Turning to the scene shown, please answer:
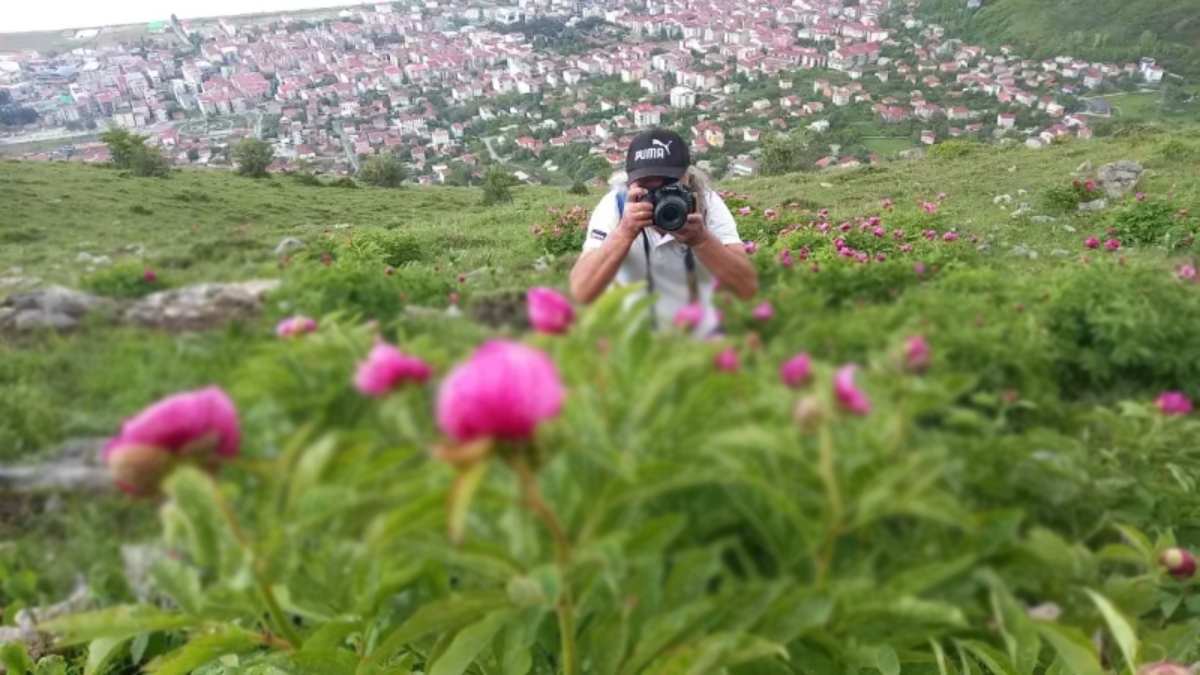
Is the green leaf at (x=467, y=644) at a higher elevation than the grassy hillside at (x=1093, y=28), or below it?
below

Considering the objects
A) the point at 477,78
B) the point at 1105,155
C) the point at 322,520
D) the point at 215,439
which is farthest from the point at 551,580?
the point at 477,78

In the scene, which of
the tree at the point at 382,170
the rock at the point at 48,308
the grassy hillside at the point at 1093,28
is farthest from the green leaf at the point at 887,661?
the grassy hillside at the point at 1093,28

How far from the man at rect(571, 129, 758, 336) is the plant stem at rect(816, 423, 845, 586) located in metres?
0.19

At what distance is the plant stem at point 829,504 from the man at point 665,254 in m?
0.19

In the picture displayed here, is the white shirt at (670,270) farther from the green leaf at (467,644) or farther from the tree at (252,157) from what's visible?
the tree at (252,157)

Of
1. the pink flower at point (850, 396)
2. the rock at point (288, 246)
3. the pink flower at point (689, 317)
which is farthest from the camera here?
the rock at point (288, 246)

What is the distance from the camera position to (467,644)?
129 cm

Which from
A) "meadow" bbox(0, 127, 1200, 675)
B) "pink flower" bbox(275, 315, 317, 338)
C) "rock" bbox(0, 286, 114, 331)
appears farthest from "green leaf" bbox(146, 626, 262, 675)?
"pink flower" bbox(275, 315, 317, 338)

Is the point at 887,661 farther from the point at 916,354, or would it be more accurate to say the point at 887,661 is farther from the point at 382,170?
the point at 382,170

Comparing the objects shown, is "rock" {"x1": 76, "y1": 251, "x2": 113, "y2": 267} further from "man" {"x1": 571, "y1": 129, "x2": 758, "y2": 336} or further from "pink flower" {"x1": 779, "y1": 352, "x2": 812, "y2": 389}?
"pink flower" {"x1": 779, "y1": 352, "x2": 812, "y2": 389}

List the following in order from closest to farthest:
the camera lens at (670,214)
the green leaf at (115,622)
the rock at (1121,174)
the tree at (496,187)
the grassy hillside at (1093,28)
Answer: the green leaf at (115,622)
the camera lens at (670,214)
the rock at (1121,174)
the tree at (496,187)
the grassy hillside at (1093,28)

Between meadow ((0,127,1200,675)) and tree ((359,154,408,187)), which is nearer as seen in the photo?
meadow ((0,127,1200,675))

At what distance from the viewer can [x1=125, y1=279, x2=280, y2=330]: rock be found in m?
0.96

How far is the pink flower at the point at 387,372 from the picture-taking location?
0.73 metres
